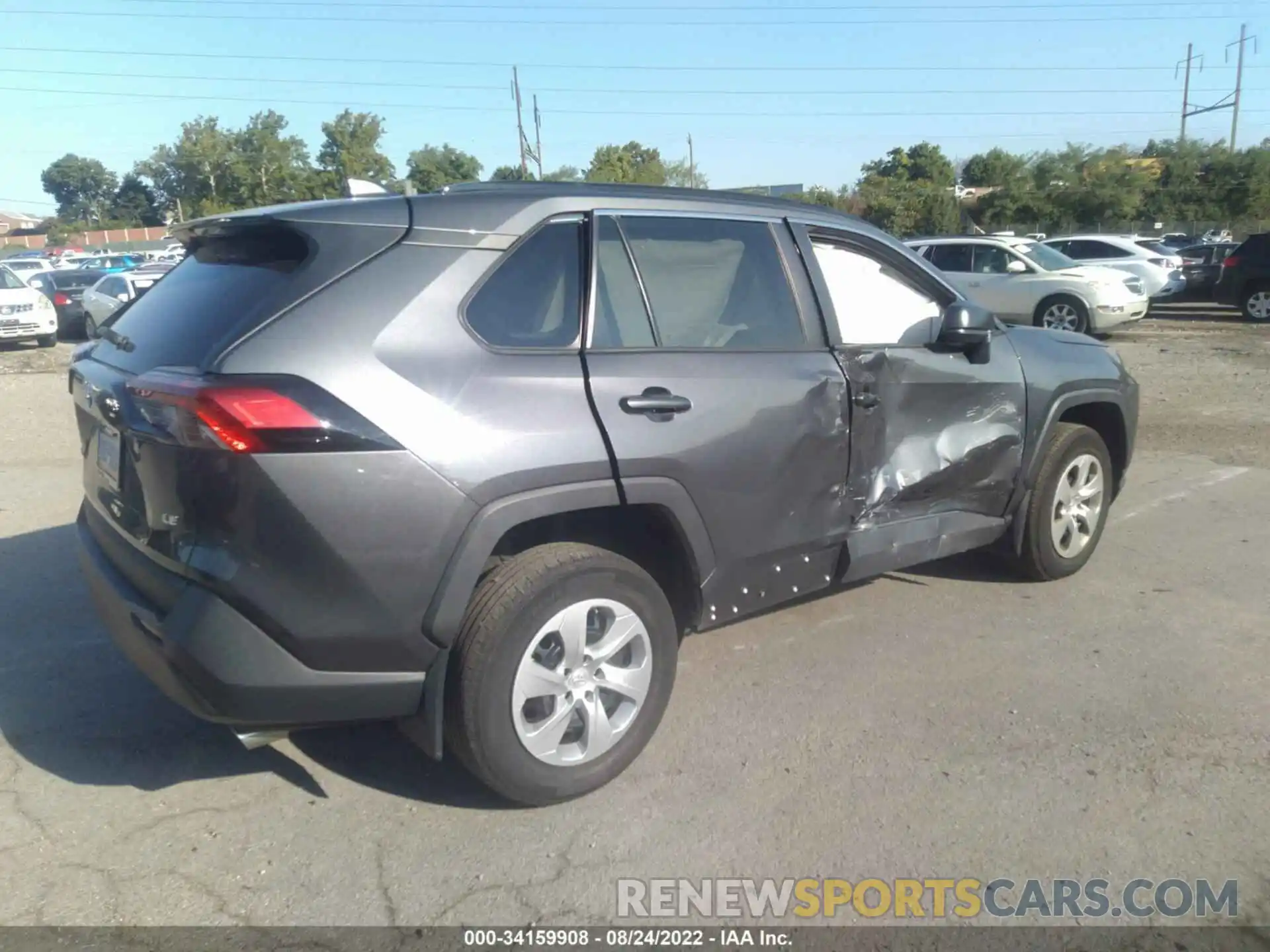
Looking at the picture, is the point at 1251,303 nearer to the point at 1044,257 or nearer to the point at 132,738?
the point at 1044,257

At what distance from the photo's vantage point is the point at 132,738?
3.88 metres

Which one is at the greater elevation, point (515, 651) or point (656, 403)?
point (656, 403)

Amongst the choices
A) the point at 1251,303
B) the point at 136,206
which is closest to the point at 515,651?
the point at 1251,303

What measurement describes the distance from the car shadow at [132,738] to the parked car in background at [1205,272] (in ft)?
71.4

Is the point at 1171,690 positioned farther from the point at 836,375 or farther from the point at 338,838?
the point at 338,838

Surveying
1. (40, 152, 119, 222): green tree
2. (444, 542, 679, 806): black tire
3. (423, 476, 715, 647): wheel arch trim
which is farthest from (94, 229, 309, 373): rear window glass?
(40, 152, 119, 222): green tree

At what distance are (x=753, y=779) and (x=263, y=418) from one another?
200cm

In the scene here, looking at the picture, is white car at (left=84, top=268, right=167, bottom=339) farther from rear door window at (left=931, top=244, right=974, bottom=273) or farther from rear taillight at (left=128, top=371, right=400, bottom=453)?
rear taillight at (left=128, top=371, right=400, bottom=453)

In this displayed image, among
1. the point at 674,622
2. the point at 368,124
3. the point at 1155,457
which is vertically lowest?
the point at 1155,457

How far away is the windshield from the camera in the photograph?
17344 mm

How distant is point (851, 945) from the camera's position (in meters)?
2.83

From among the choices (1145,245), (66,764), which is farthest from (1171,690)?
(1145,245)

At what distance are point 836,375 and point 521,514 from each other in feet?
5.11

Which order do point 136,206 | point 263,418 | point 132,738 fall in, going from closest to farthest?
1. point 263,418
2. point 132,738
3. point 136,206
